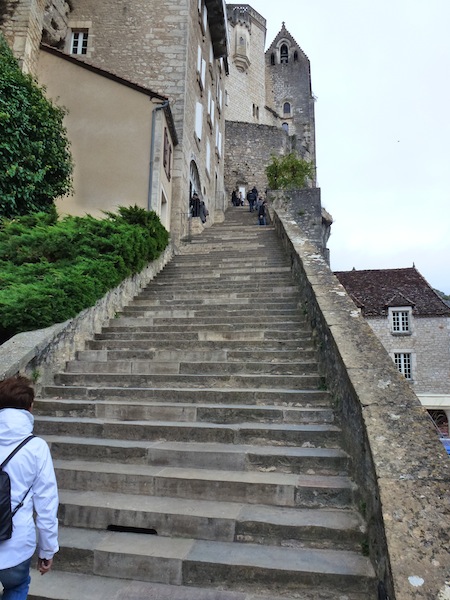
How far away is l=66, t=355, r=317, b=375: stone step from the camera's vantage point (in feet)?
18.1

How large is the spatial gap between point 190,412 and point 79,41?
17.4 m

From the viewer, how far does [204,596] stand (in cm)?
271

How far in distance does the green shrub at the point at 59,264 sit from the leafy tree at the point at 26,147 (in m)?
0.91

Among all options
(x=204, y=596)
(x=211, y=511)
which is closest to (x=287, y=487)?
(x=211, y=511)

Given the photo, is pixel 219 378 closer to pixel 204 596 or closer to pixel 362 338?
pixel 362 338

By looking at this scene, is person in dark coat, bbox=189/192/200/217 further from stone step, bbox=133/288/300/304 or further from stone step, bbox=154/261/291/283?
stone step, bbox=133/288/300/304

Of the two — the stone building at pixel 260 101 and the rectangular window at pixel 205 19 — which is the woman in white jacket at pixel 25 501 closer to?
the rectangular window at pixel 205 19

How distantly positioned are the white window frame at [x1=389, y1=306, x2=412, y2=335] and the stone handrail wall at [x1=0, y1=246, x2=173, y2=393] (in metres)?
21.7

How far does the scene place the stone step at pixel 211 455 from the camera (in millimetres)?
3732

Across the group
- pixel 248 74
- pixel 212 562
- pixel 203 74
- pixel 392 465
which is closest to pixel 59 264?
pixel 212 562

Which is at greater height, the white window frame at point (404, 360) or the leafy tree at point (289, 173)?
the leafy tree at point (289, 173)

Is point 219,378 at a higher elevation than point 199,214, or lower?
lower

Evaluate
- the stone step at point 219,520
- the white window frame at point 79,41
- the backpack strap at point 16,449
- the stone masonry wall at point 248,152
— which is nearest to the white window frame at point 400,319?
the stone masonry wall at point 248,152

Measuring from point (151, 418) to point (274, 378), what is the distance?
146 cm
